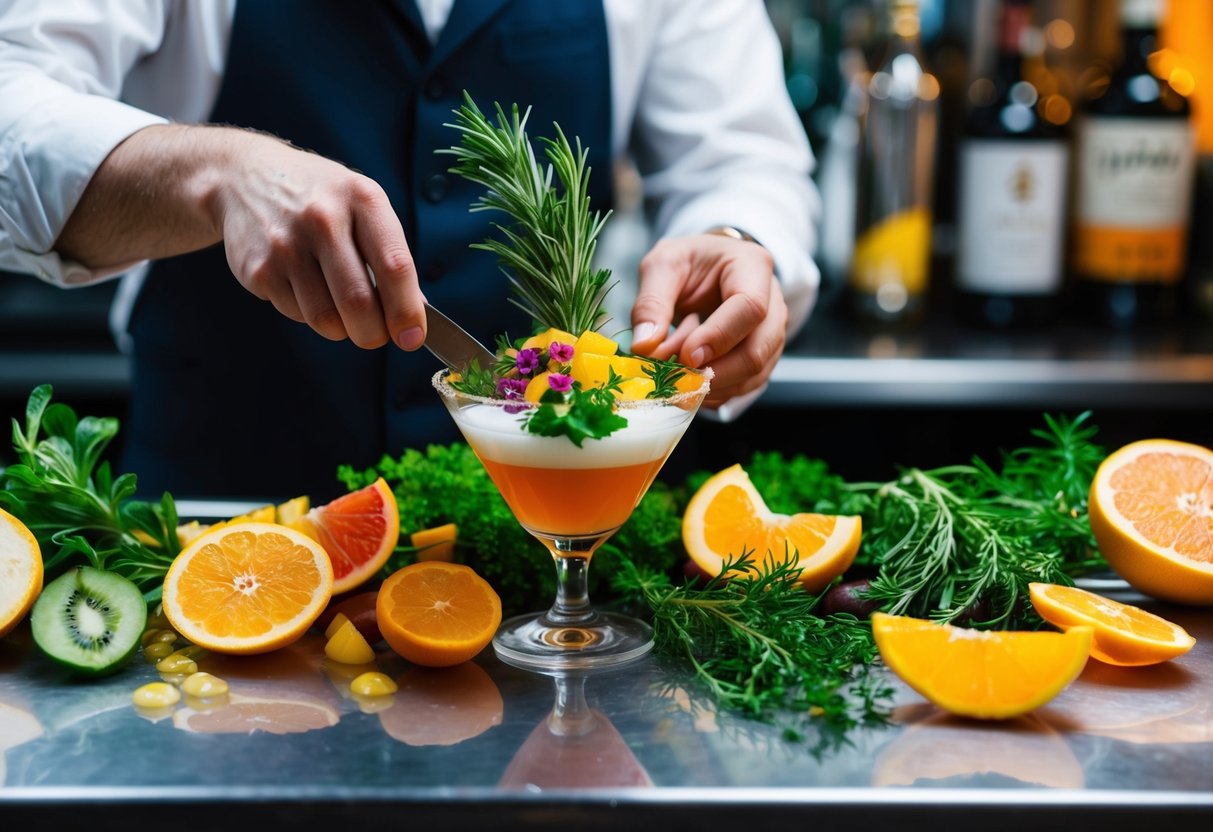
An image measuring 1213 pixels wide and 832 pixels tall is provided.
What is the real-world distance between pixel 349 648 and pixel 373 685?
75mm

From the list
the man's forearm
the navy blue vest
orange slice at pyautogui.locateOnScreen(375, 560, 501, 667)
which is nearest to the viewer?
orange slice at pyautogui.locateOnScreen(375, 560, 501, 667)

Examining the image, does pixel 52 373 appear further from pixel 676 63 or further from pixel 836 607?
pixel 836 607

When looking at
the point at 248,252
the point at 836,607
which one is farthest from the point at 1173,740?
the point at 248,252

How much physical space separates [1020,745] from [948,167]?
2206mm

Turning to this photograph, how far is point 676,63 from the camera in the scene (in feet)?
6.46

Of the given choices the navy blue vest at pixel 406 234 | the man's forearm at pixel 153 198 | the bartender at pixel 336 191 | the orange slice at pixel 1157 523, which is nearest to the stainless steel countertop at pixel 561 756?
the orange slice at pixel 1157 523

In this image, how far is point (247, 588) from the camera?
3.75 ft

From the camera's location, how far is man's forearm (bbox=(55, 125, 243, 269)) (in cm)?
121

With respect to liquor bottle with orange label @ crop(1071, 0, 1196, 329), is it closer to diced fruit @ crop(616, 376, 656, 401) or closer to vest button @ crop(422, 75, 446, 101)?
vest button @ crop(422, 75, 446, 101)

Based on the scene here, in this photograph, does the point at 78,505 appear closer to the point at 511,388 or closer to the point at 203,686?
the point at 203,686

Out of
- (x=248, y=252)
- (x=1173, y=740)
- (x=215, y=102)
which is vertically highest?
(x=215, y=102)

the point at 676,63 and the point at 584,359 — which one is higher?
the point at 676,63

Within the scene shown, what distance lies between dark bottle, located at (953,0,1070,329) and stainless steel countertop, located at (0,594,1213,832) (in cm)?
148

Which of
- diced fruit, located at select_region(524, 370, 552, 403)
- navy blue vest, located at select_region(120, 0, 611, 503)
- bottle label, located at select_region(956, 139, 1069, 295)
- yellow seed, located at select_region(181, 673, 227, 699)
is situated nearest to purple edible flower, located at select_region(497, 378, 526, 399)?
diced fruit, located at select_region(524, 370, 552, 403)
